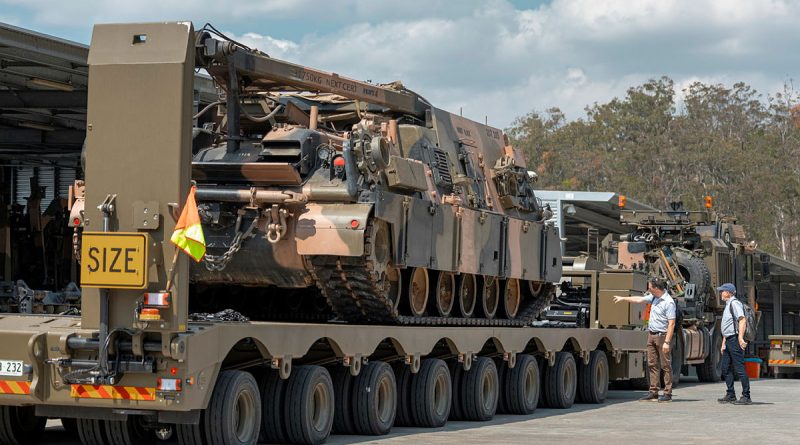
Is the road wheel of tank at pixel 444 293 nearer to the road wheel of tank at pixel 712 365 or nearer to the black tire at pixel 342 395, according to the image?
the black tire at pixel 342 395

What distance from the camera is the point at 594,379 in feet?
73.9

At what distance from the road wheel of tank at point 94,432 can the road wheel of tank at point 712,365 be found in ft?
63.4

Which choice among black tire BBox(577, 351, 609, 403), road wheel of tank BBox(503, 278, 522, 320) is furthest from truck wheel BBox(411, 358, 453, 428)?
black tire BBox(577, 351, 609, 403)

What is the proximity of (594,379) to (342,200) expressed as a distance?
808 cm

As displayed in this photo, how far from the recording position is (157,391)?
1198 centimetres

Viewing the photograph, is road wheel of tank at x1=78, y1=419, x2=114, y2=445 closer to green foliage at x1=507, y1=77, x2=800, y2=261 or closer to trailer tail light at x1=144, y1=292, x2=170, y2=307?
trailer tail light at x1=144, y1=292, x2=170, y2=307

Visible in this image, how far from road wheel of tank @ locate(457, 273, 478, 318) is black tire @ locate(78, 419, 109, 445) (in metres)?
6.65

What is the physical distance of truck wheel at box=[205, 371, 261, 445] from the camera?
12.8m

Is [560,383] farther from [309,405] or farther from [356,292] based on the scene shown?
[309,405]

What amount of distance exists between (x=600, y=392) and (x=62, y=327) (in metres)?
11.9

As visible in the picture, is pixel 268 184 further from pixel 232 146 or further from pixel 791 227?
pixel 791 227

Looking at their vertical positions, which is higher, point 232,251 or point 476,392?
point 232,251

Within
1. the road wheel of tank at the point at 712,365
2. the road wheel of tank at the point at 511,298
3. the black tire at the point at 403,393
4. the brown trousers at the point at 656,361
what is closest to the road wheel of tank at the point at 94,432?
the black tire at the point at 403,393

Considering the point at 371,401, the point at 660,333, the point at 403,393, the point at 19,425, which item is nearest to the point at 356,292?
the point at 403,393
